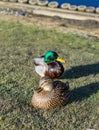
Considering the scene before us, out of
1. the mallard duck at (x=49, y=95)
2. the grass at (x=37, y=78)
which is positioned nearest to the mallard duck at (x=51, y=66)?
the grass at (x=37, y=78)

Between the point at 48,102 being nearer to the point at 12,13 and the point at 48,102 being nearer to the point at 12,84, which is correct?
the point at 12,84

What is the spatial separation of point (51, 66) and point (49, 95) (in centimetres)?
147

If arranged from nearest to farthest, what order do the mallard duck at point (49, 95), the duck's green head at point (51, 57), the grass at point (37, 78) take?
the grass at point (37, 78) → the mallard duck at point (49, 95) → the duck's green head at point (51, 57)

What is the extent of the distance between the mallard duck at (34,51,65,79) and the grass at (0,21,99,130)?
35 cm

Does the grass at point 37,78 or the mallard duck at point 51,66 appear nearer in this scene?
the grass at point 37,78

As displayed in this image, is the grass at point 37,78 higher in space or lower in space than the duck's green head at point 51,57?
lower

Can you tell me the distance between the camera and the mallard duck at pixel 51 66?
Result: 9.16 metres

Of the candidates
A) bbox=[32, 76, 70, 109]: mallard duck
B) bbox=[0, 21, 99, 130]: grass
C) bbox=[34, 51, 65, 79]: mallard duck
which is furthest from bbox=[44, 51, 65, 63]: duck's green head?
bbox=[32, 76, 70, 109]: mallard duck

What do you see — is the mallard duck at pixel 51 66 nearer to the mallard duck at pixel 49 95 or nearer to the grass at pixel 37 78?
the grass at pixel 37 78

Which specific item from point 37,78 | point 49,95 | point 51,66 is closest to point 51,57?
point 51,66

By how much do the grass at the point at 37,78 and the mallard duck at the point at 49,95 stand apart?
0.13 metres

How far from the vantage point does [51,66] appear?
30.2 ft

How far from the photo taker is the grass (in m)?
7.58

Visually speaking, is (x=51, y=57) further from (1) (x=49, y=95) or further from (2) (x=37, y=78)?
(1) (x=49, y=95)
